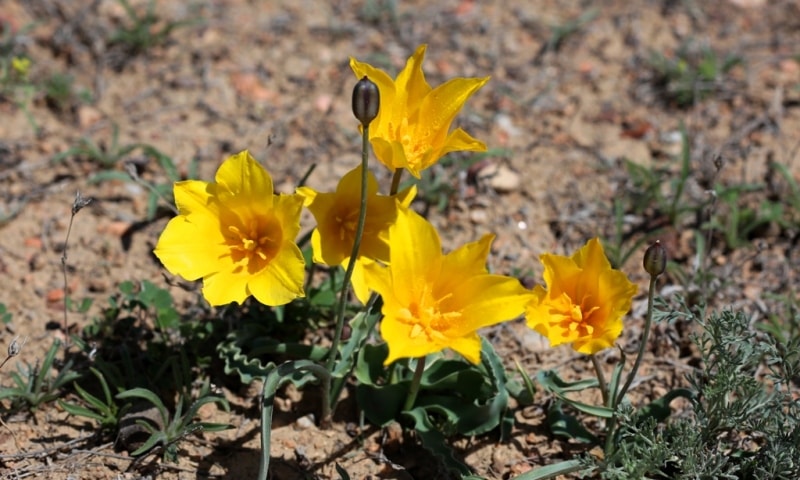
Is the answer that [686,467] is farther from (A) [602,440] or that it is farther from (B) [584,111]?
(B) [584,111]

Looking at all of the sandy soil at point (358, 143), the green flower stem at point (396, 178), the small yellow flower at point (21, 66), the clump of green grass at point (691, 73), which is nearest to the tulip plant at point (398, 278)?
the green flower stem at point (396, 178)

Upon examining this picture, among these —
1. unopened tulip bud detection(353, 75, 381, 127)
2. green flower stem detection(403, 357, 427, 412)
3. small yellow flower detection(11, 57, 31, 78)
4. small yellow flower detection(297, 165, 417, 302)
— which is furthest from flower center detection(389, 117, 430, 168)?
small yellow flower detection(11, 57, 31, 78)

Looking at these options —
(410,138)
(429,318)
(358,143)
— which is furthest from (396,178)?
(358,143)

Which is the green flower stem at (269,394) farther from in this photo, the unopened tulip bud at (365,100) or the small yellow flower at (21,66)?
the small yellow flower at (21,66)

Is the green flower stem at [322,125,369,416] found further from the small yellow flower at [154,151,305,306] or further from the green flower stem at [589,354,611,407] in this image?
the green flower stem at [589,354,611,407]

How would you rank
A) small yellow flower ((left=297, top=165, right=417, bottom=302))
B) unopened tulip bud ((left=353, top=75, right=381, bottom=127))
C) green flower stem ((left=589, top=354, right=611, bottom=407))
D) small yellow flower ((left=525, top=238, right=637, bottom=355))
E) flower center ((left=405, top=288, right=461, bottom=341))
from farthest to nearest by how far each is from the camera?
green flower stem ((left=589, top=354, right=611, bottom=407)), small yellow flower ((left=297, top=165, right=417, bottom=302)), small yellow flower ((left=525, top=238, right=637, bottom=355)), flower center ((left=405, top=288, right=461, bottom=341)), unopened tulip bud ((left=353, top=75, right=381, bottom=127))

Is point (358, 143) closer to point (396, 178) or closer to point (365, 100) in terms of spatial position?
point (396, 178)
